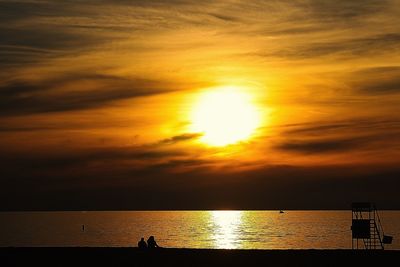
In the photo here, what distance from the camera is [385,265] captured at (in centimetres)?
3694

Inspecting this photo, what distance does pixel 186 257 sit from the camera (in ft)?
132

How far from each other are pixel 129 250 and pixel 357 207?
21.2m

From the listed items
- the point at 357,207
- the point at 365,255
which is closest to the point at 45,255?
the point at 365,255

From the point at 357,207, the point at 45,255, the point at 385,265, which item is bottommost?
the point at 385,265

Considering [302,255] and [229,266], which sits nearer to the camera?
[229,266]

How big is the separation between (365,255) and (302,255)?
3913mm

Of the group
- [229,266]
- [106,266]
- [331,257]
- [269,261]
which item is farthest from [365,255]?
[106,266]

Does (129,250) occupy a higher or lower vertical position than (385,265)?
higher

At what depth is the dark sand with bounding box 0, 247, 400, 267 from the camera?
123 ft

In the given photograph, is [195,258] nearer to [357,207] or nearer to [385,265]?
[385,265]

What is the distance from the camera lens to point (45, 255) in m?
40.7

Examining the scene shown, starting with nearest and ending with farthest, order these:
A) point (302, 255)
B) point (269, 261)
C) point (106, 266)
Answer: point (106, 266), point (269, 261), point (302, 255)

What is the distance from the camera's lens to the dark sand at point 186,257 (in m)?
37.5

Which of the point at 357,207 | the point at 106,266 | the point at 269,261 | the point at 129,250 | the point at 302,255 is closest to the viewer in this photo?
the point at 106,266
